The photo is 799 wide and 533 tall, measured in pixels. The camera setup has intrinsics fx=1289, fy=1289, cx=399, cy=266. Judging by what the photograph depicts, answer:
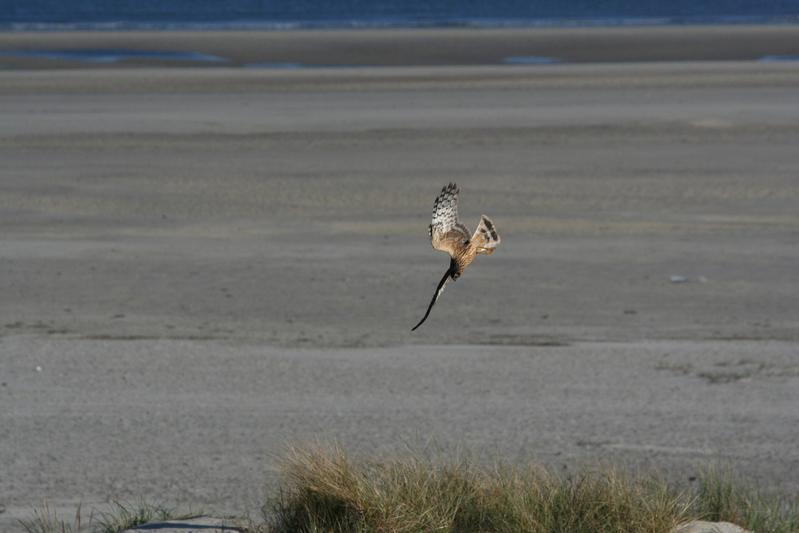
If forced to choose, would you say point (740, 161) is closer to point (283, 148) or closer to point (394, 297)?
point (283, 148)

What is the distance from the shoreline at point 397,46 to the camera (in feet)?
153

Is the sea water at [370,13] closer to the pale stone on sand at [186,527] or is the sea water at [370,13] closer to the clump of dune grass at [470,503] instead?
the pale stone on sand at [186,527]

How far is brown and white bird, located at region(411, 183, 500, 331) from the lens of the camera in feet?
11.4

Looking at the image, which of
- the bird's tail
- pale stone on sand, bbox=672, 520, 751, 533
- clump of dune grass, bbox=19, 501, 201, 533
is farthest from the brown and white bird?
clump of dune grass, bbox=19, 501, 201, 533

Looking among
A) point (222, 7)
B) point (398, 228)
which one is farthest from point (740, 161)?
point (222, 7)

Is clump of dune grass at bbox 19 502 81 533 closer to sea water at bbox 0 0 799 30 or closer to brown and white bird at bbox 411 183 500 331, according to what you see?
brown and white bird at bbox 411 183 500 331

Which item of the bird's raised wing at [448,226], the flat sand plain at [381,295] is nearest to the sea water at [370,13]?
the flat sand plain at [381,295]

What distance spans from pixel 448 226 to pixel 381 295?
1101 cm

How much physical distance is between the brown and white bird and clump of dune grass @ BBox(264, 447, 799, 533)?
304cm

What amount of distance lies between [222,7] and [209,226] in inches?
3060

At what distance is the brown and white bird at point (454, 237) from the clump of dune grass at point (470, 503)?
304cm

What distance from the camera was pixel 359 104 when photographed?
32.7m

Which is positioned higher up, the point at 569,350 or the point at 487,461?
the point at 569,350

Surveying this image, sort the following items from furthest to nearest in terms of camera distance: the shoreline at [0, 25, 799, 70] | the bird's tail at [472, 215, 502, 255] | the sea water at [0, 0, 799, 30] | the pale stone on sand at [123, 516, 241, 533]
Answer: the sea water at [0, 0, 799, 30] → the shoreline at [0, 25, 799, 70] → the pale stone on sand at [123, 516, 241, 533] → the bird's tail at [472, 215, 502, 255]
